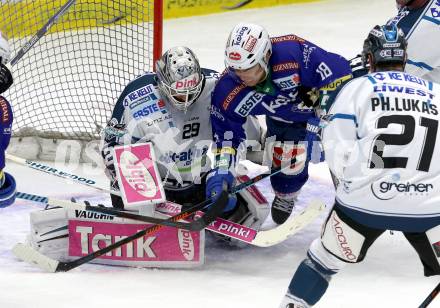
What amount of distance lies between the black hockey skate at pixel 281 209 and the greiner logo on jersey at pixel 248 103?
0.64 metres

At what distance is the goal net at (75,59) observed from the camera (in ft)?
18.3

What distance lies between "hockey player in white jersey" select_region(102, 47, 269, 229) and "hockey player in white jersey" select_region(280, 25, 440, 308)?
1.14 meters

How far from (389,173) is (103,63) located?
3.00m

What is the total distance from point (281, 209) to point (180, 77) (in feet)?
3.18

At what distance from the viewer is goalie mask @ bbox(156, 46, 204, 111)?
13.1ft

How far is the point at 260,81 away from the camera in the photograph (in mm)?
4066

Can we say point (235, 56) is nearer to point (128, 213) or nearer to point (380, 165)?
point (128, 213)

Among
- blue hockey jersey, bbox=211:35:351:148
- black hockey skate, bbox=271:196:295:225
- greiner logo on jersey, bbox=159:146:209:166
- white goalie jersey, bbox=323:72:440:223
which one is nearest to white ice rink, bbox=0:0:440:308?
black hockey skate, bbox=271:196:295:225

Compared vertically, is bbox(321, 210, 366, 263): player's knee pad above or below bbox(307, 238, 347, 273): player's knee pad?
above

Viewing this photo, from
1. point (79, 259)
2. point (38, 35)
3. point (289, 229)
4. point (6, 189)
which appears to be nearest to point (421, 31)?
point (289, 229)

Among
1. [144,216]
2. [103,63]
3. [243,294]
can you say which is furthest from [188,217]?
[103,63]

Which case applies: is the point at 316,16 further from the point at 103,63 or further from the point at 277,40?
the point at 277,40

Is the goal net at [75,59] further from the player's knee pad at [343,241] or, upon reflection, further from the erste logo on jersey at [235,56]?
the player's knee pad at [343,241]

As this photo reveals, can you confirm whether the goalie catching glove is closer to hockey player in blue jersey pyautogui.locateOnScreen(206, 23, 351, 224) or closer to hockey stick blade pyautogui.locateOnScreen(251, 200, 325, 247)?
hockey player in blue jersey pyautogui.locateOnScreen(206, 23, 351, 224)
